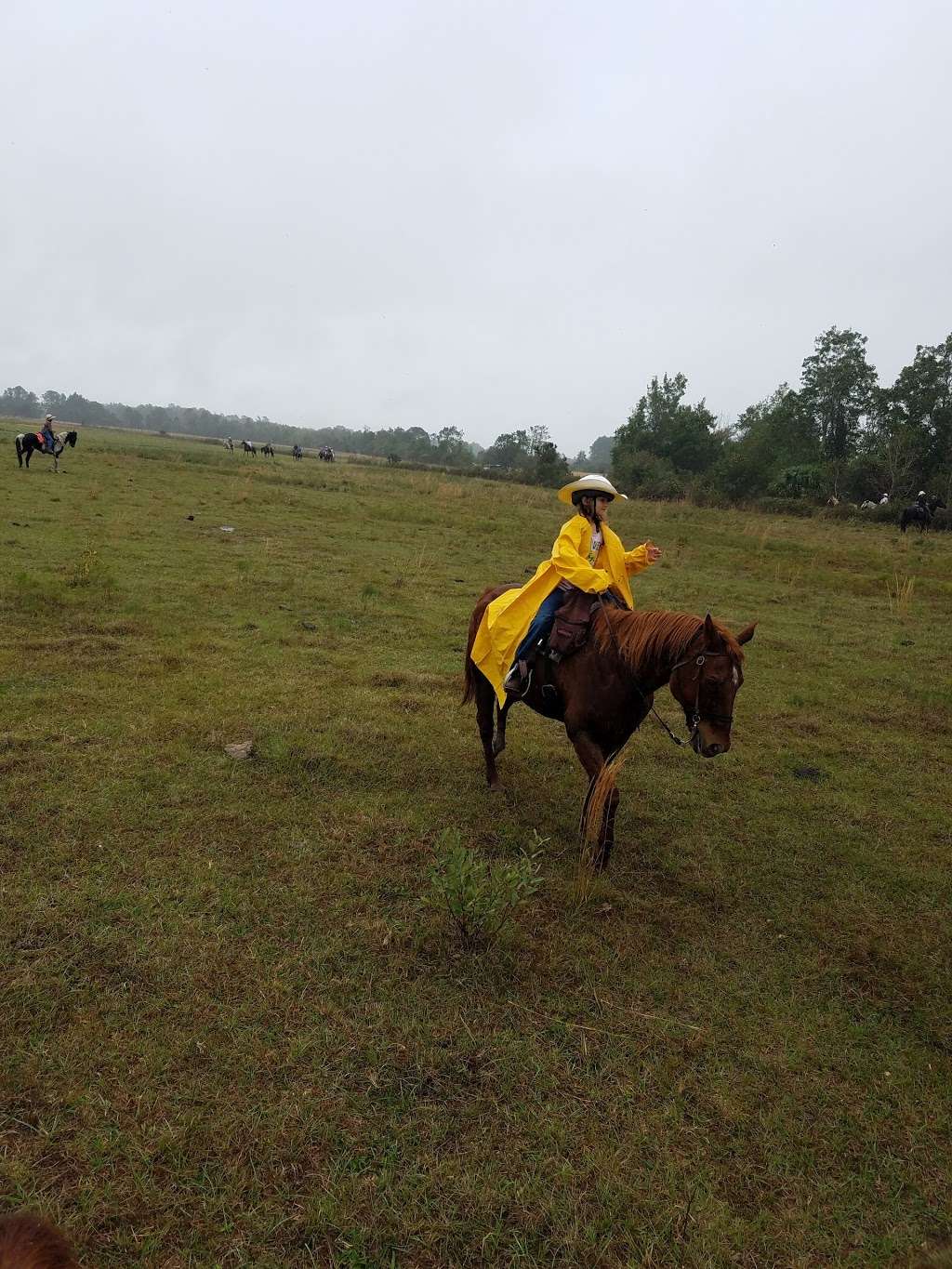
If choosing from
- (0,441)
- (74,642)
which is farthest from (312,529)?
(0,441)

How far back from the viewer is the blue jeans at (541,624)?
452 centimetres

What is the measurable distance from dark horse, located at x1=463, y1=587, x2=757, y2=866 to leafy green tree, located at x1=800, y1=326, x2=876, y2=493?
136 feet

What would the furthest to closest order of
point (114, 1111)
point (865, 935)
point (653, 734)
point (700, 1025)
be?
1. point (653, 734)
2. point (865, 935)
3. point (700, 1025)
4. point (114, 1111)

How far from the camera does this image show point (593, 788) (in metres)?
3.95

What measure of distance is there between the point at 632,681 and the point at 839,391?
44.5 metres

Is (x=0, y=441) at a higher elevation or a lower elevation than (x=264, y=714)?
higher

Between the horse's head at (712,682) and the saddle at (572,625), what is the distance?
89cm

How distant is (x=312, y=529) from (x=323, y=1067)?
1424 cm

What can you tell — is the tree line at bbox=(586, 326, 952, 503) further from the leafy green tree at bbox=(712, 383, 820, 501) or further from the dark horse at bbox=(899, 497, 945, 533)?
the dark horse at bbox=(899, 497, 945, 533)

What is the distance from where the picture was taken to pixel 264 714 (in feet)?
19.1

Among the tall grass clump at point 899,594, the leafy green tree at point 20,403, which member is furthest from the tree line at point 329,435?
the tall grass clump at point 899,594

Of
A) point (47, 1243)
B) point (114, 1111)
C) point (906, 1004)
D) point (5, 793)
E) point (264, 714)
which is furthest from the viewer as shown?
point (264, 714)

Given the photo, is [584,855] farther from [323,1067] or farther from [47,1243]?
[47,1243]

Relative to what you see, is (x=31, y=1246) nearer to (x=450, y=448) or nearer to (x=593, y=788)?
(x=593, y=788)
